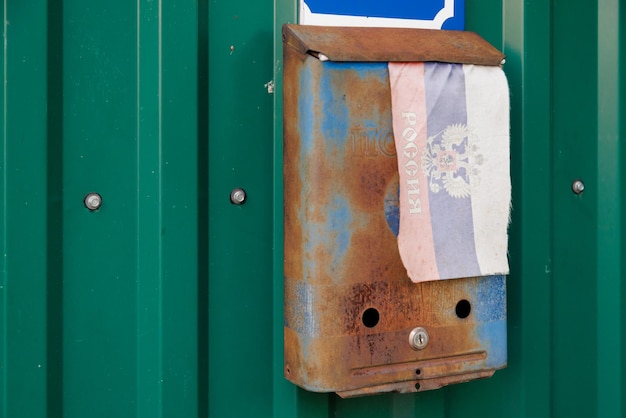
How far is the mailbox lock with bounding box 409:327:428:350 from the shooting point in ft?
6.41

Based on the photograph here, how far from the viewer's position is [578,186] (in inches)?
92.3

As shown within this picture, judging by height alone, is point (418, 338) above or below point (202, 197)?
below

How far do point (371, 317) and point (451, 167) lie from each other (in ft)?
1.41

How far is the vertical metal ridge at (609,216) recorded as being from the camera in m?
2.36

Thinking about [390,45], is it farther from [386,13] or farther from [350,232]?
[350,232]

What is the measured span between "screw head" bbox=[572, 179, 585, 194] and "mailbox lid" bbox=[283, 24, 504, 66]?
53cm

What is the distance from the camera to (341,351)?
188 centimetres

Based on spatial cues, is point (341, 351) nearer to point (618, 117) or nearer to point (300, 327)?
point (300, 327)

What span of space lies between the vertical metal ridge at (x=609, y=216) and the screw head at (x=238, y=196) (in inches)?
43.5
